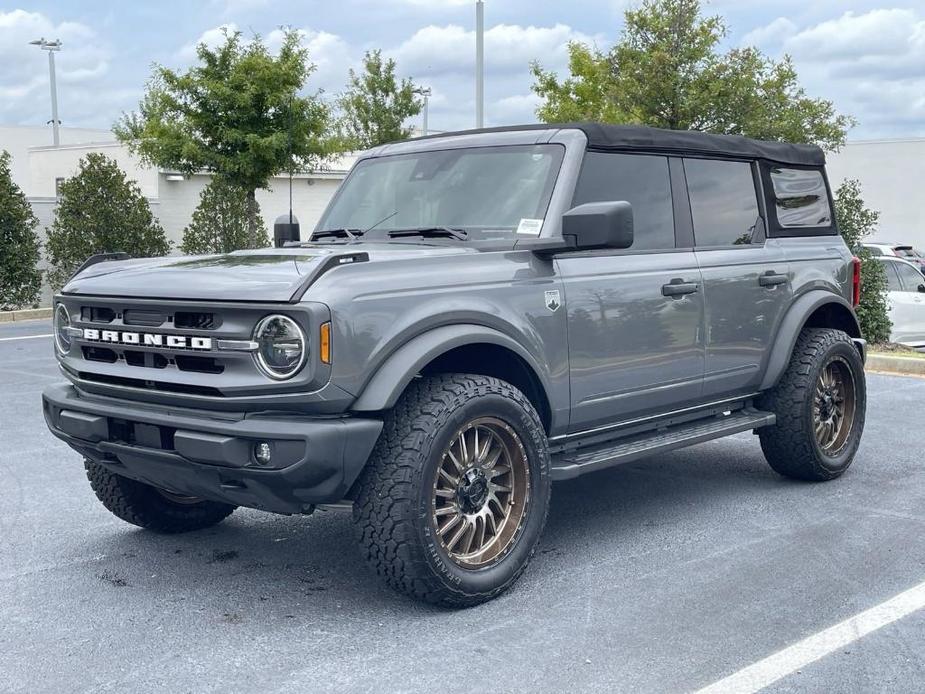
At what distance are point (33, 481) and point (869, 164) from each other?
1429 inches

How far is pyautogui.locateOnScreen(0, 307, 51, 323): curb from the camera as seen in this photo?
740 inches

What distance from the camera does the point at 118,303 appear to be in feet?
14.3

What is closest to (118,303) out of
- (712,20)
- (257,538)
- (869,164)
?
(257,538)

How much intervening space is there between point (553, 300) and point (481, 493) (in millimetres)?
927

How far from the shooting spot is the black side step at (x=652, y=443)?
16.1 feet

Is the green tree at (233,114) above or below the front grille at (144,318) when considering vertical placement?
above

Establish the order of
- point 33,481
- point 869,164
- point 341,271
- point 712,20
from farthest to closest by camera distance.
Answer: point 869,164 < point 712,20 < point 33,481 < point 341,271

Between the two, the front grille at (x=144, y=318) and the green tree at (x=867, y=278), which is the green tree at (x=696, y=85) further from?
the front grille at (x=144, y=318)

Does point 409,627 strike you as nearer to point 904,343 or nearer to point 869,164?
point 904,343

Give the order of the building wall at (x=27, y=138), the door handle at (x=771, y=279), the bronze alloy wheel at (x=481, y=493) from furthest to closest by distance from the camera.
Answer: the building wall at (x=27, y=138) → the door handle at (x=771, y=279) → the bronze alloy wheel at (x=481, y=493)

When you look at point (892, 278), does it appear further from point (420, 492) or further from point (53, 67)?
point (53, 67)

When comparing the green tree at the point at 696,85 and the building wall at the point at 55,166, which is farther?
the building wall at the point at 55,166

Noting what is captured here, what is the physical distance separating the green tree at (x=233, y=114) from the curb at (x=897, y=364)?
490 inches

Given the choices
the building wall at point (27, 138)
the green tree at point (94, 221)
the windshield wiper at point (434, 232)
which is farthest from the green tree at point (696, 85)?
the building wall at point (27, 138)
